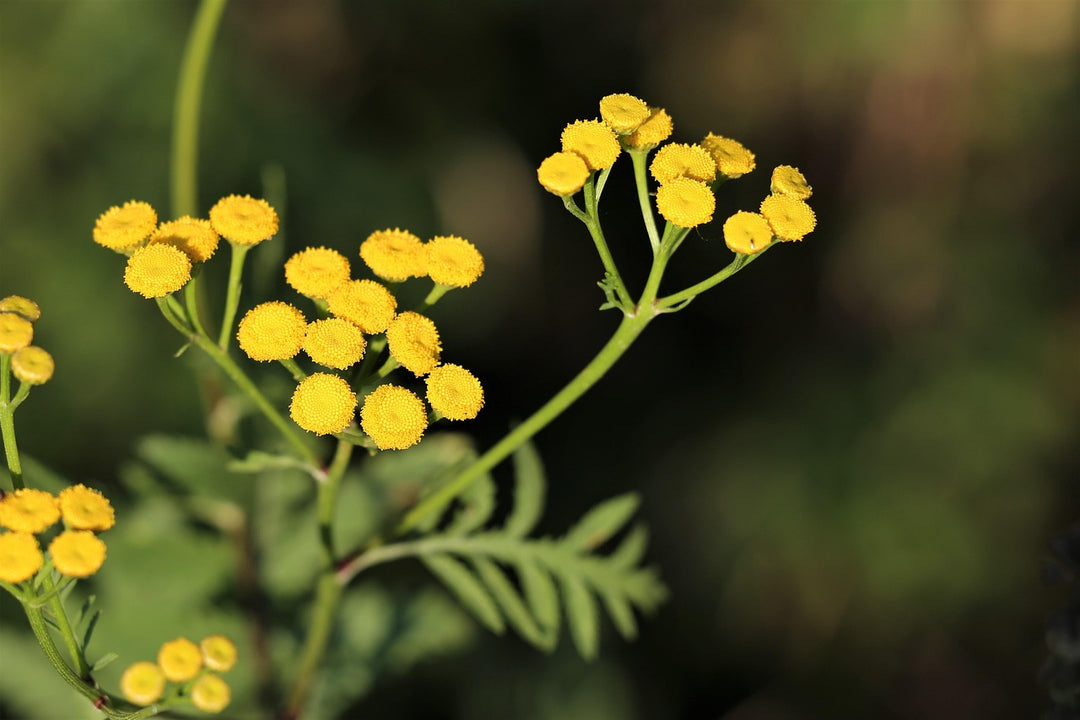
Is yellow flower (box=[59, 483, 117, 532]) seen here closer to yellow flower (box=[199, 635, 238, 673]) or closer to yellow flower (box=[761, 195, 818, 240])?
yellow flower (box=[199, 635, 238, 673])

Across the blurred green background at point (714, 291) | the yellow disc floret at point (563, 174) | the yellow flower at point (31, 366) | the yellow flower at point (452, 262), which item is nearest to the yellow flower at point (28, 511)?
the yellow flower at point (31, 366)

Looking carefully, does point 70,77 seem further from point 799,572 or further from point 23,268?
point 799,572

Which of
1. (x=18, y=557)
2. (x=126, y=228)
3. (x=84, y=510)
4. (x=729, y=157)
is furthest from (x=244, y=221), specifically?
(x=729, y=157)

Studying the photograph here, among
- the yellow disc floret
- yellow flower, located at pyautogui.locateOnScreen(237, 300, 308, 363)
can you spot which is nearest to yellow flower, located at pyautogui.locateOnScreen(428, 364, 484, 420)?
yellow flower, located at pyautogui.locateOnScreen(237, 300, 308, 363)

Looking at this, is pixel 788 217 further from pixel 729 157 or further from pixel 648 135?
pixel 648 135

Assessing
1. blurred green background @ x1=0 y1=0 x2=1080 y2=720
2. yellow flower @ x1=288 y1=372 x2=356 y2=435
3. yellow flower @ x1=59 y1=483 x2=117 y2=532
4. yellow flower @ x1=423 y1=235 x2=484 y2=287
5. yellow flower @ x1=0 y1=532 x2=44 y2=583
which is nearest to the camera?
yellow flower @ x1=0 y1=532 x2=44 y2=583

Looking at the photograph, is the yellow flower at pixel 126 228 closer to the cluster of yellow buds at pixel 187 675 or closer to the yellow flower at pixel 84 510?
the yellow flower at pixel 84 510
